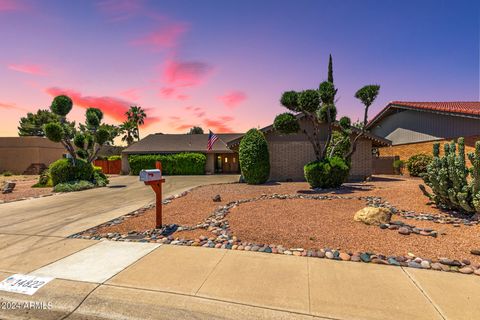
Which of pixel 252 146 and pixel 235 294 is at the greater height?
pixel 252 146

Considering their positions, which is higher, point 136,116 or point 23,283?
point 136,116

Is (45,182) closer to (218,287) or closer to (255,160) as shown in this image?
(255,160)

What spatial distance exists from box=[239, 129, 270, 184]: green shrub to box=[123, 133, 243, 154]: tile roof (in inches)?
481

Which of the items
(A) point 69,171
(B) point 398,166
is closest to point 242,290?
(A) point 69,171

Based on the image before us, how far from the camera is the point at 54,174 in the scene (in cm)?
1502

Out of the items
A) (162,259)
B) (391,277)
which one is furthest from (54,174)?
(391,277)

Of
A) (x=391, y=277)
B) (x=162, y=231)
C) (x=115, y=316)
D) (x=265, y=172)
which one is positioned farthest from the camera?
(x=265, y=172)

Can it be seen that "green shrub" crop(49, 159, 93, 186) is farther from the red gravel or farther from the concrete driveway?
the red gravel

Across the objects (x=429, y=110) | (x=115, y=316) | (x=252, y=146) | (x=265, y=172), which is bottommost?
(x=115, y=316)

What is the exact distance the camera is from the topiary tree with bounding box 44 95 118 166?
15.1 m

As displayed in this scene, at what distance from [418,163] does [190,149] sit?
21.4 metres

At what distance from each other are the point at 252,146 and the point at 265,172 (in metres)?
1.81

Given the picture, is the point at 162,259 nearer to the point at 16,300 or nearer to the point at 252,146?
the point at 16,300

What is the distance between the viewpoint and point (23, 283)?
3.54 metres
